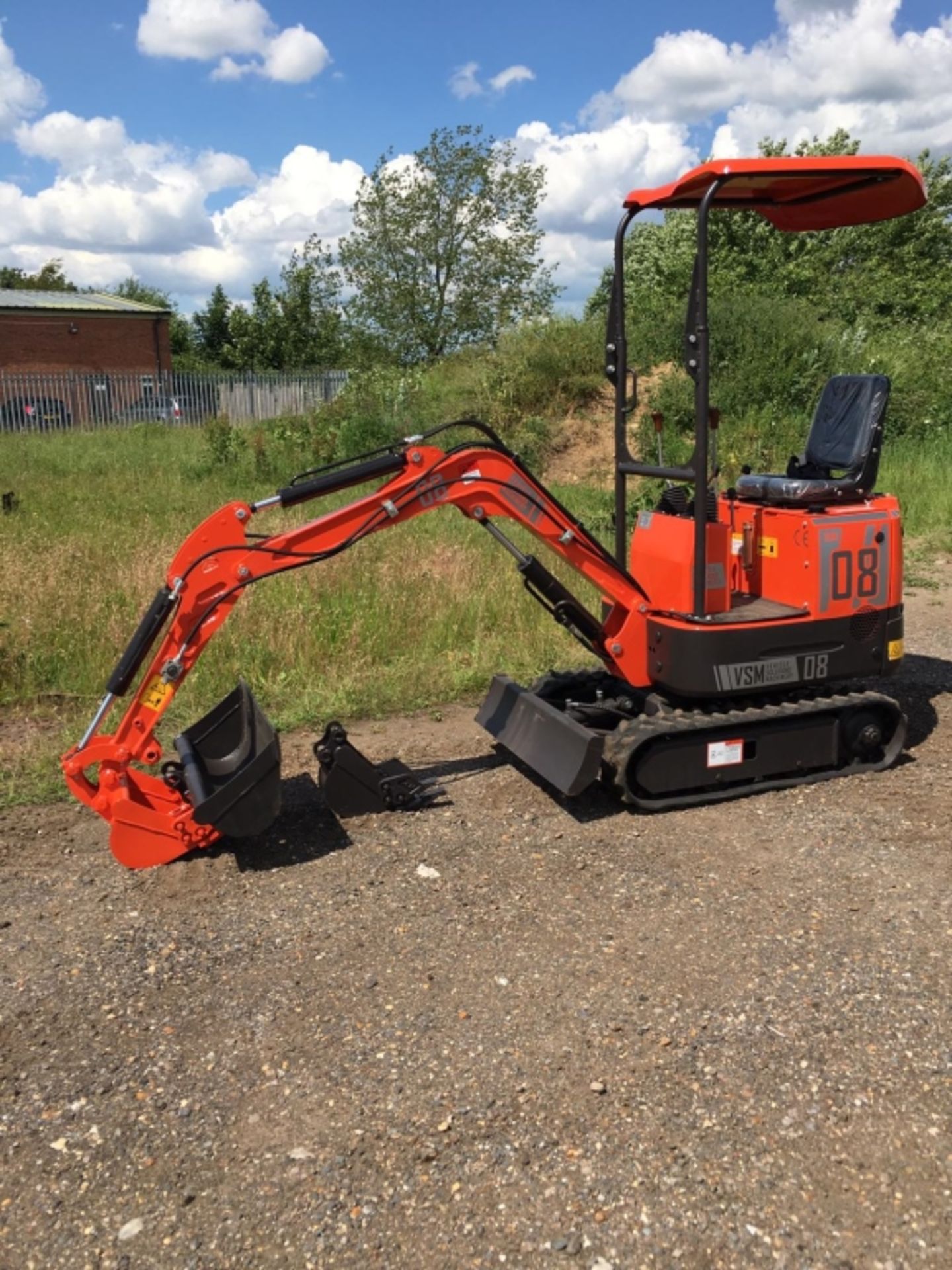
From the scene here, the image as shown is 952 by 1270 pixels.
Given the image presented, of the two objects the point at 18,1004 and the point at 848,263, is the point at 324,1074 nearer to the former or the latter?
the point at 18,1004

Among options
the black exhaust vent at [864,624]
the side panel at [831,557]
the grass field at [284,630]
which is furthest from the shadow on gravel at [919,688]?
the grass field at [284,630]

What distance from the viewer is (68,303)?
42.0 m

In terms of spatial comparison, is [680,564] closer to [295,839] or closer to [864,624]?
[864,624]

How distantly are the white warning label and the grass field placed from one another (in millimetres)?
2205

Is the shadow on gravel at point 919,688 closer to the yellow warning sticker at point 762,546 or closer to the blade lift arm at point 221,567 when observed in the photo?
the yellow warning sticker at point 762,546

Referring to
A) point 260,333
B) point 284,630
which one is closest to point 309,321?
point 260,333

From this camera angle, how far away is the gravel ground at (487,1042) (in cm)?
273

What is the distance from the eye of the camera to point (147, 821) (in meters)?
4.54

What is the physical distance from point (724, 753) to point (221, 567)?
261 centimetres

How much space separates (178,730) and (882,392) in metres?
4.43

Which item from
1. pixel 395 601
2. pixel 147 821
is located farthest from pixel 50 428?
pixel 147 821

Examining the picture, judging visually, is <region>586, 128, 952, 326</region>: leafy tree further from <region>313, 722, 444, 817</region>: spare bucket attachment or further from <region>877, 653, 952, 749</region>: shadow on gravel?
<region>313, 722, 444, 817</region>: spare bucket attachment

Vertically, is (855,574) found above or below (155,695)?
above

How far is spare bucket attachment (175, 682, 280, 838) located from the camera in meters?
4.52
